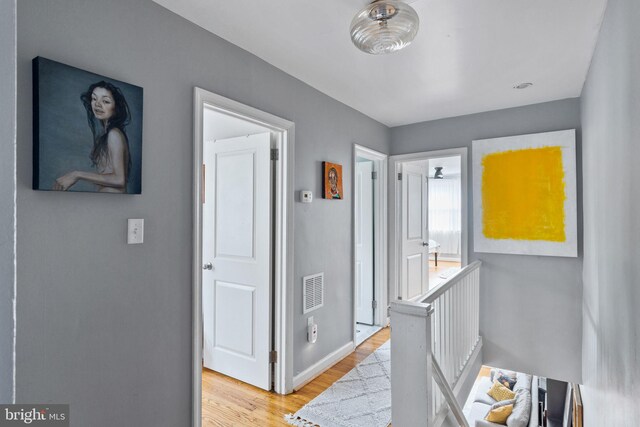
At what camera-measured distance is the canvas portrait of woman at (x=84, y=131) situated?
1277mm

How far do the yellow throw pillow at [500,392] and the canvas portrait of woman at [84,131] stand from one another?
17.7 ft

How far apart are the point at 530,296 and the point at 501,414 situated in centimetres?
Answer: 196

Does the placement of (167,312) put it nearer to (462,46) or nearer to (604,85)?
(462,46)

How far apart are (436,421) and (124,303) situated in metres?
1.82

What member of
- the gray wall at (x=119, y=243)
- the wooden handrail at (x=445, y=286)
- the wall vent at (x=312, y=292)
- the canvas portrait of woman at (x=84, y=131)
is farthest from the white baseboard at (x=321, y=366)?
the canvas portrait of woman at (x=84, y=131)

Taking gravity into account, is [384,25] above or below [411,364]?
above

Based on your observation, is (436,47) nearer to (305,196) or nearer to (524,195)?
(305,196)

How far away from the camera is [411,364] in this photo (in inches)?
63.9

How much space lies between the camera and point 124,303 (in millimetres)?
1569

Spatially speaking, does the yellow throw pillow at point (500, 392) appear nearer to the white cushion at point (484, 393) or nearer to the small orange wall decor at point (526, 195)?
the white cushion at point (484, 393)

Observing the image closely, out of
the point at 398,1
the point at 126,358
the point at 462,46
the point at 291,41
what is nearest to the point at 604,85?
the point at 462,46

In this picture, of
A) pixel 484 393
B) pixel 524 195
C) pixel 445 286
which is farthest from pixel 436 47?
pixel 484 393

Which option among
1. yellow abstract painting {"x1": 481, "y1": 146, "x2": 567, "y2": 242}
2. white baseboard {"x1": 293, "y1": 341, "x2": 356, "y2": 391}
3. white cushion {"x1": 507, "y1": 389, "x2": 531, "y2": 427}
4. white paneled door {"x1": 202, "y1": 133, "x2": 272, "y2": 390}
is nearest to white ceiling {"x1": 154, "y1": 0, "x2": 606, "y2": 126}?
yellow abstract painting {"x1": 481, "y1": 146, "x2": 567, "y2": 242}

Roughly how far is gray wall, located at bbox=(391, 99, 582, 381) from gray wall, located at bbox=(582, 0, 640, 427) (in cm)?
75
